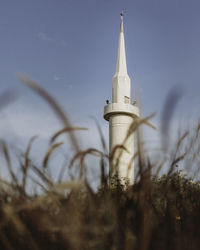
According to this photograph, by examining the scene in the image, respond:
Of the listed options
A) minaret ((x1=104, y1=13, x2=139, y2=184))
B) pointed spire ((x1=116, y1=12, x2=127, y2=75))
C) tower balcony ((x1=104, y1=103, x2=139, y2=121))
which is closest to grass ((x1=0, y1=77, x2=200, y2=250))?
minaret ((x1=104, y1=13, x2=139, y2=184))

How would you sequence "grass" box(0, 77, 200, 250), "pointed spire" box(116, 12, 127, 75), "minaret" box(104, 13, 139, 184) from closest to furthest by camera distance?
"grass" box(0, 77, 200, 250)
"minaret" box(104, 13, 139, 184)
"pointed spire" box(116, 12, 127, 75)

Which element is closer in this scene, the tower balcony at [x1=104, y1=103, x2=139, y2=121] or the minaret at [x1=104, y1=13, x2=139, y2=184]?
the minaret at [x1=104, y1=13, x2=139, y2=184]

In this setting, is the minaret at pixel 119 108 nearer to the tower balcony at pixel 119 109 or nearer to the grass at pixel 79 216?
the tower balcony at pixel 119 109

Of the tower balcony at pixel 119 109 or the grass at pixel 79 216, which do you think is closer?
the grass at pixel 79 216

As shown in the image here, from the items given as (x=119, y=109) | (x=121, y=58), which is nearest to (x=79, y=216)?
(x=119, y=109)

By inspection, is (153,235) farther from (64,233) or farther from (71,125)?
(71,125)

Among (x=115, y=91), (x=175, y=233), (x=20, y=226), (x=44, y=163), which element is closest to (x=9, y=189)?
(x=44, y=163)

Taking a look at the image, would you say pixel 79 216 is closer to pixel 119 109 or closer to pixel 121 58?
pixel 119 109

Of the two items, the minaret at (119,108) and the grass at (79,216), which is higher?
the minaret at (119,108)

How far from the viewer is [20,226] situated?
0.85m

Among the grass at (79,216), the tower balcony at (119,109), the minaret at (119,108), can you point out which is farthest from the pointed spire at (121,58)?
the grass at (79,216)

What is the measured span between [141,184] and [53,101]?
0.46 m

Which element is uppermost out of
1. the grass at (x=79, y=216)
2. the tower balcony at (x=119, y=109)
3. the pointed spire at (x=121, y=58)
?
the pointed spire at (x=121, y=58)

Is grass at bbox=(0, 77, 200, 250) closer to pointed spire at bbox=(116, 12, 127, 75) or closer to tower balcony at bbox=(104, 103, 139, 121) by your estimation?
tower balcony at bbox=(104, 103, 139, 121)
